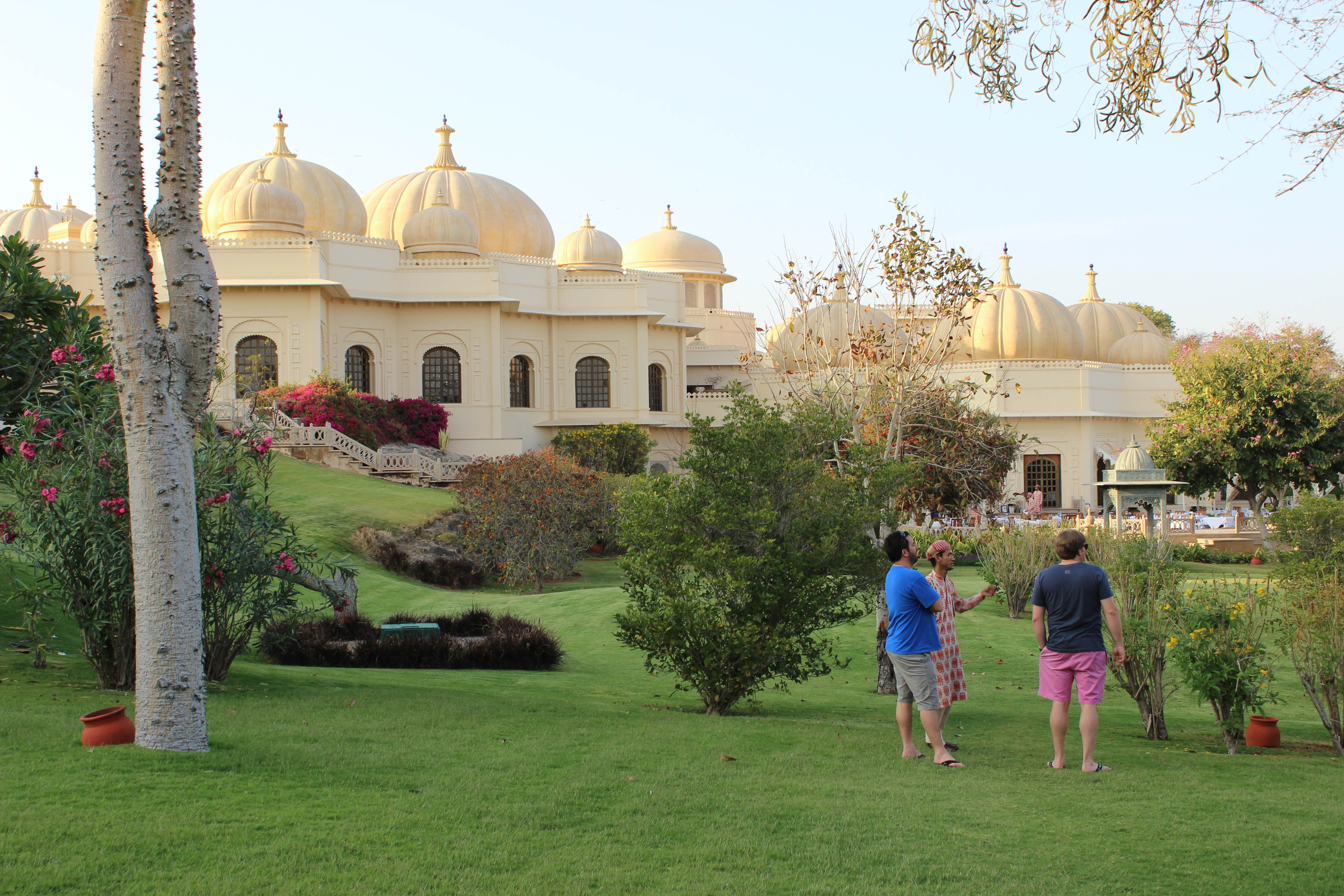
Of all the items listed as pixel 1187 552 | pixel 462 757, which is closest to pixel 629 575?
pixel 462 757

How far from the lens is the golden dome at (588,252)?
39.1 metres

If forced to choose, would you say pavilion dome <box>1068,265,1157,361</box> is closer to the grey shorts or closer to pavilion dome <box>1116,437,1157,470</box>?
pavilion dome <box>1116,437,1157,470</box>

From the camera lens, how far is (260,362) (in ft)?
96.7

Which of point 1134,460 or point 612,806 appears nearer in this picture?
point 612,806

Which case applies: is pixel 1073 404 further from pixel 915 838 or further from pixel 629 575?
pixel 915 838

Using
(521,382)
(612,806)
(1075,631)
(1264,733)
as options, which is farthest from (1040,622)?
(521,382)

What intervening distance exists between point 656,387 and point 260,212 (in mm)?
13225

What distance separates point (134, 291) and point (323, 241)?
27720mm

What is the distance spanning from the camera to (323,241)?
32281mm

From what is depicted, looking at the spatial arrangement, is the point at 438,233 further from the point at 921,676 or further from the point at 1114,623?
A: the point at 1114,623

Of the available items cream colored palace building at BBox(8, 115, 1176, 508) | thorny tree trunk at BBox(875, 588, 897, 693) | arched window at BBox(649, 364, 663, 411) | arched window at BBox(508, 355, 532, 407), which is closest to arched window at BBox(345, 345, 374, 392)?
cream colored palace building at BBox(8, 115, 1176, 508)

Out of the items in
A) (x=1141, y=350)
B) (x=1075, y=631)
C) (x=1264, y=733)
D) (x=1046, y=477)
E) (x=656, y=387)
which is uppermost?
(x=1141, y=350)

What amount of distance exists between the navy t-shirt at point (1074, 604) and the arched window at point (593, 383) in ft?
99.0

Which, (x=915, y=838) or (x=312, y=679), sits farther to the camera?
(x=312, y=679)
